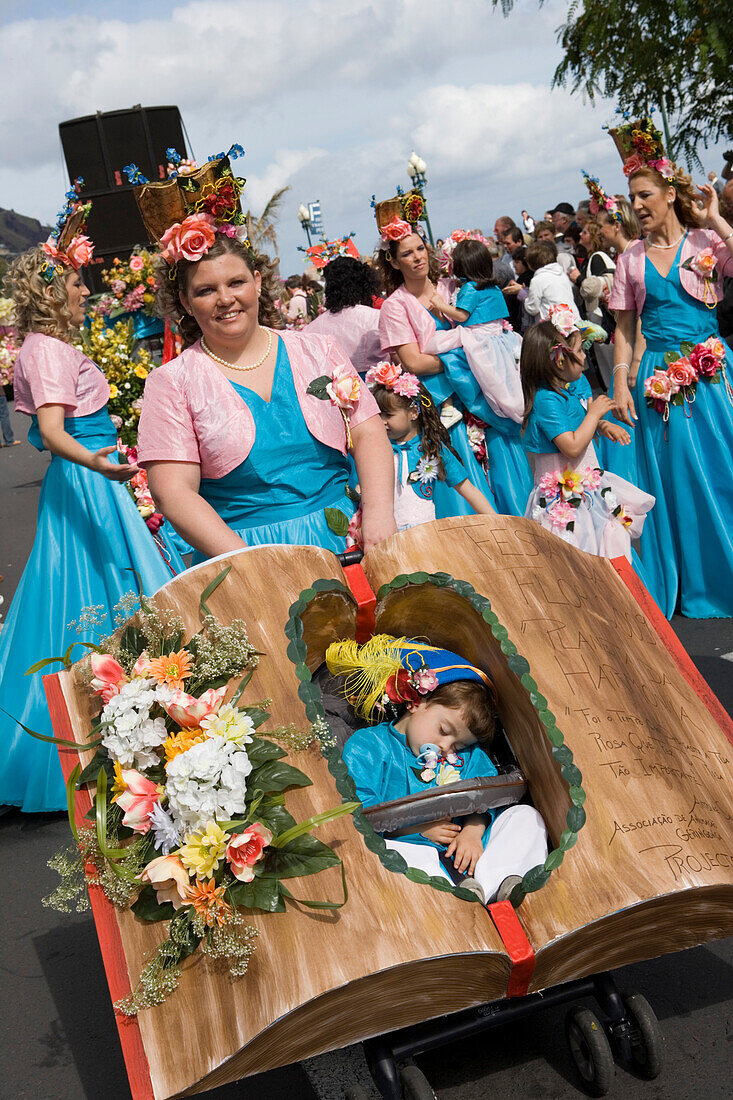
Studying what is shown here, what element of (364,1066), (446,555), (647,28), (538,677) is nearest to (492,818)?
(538,677)

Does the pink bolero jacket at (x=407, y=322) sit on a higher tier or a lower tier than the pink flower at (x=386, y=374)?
higher

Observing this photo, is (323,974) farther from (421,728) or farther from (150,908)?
(421,728)

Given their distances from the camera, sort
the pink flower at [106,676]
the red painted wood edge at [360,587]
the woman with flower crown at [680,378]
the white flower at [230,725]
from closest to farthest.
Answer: the white flower at [230,725]
the pink flower at [106,676]
the red painted wood edge at [360,587]
the woman with flower crown at [680,378]

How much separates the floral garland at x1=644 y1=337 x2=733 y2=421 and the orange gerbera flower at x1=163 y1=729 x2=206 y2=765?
13.7 feet

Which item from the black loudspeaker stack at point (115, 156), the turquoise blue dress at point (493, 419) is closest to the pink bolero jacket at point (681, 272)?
the turquoise blue dress at point (493, 419)

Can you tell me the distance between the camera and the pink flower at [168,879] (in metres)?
1.87

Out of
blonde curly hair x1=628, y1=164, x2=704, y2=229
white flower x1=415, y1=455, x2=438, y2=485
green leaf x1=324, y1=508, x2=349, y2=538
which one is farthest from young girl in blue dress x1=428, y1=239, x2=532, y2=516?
green leaf x1=324, y1=508, x2=349, y2=538

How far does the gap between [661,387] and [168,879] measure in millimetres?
4376

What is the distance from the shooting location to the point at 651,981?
9.10 feet

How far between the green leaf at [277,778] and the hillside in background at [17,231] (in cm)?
14048

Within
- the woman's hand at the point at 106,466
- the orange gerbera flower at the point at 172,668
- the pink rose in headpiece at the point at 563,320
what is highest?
the pink rose in headpiece at the point at 563,320

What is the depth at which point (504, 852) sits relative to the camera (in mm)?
2234

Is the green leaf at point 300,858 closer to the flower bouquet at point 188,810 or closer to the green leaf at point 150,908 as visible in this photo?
the flower bouquet at point 188,810

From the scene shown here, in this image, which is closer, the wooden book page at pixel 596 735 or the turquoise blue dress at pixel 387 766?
the wooden book page at pixel 596 735
